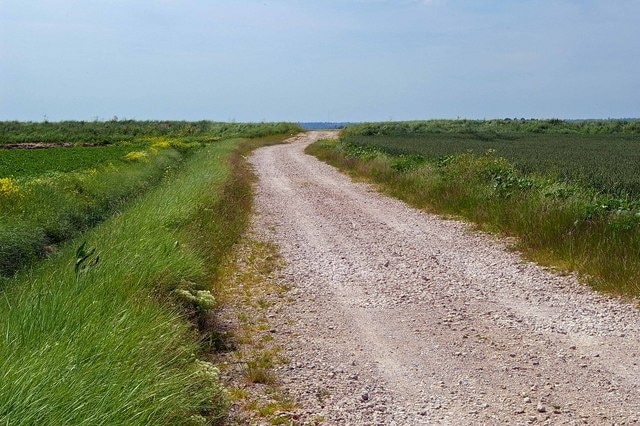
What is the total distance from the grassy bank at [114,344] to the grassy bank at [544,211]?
5.22m

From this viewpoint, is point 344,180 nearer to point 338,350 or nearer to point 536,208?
point 536,208

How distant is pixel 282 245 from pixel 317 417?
7153 mm

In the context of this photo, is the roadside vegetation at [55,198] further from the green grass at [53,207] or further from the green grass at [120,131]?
the green grass at [120,131]

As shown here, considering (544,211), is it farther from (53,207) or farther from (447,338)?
(53,207)

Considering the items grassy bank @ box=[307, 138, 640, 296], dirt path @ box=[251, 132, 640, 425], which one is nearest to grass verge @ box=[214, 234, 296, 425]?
dirt path @ box=[251, 132, 640, 425]

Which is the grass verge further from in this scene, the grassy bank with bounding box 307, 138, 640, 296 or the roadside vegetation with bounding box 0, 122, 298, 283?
the grassy bank with bounding box 307, 138, 640, 296

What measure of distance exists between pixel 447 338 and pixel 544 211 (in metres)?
5.68

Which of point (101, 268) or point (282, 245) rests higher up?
point (101, 268)

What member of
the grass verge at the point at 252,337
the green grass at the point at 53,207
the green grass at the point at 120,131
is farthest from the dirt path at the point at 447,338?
the green grass at the point at 120,131

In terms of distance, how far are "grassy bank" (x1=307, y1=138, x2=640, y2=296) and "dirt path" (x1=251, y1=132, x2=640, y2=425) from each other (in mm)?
450

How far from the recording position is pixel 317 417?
495 cm

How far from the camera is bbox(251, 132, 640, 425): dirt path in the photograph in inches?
200

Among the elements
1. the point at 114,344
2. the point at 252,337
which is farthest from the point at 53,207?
the point at 114,344

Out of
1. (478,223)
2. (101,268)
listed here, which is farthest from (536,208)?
(101,268)
